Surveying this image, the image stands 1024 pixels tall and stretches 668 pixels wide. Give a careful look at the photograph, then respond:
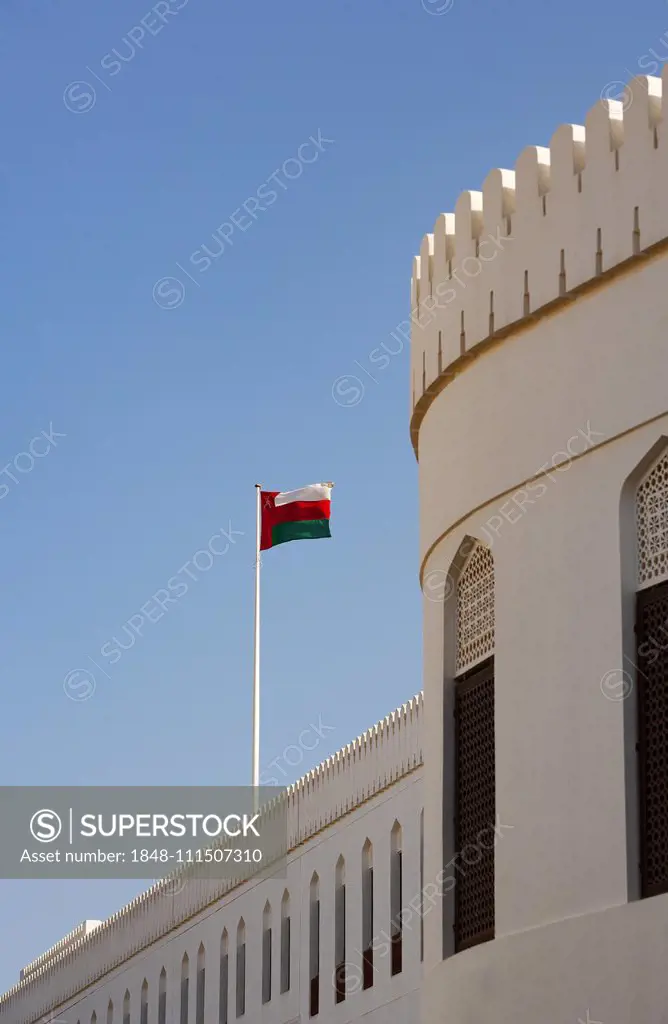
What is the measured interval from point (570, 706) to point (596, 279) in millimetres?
1876

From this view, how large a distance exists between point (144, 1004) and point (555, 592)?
19048mm

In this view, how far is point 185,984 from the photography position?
23.8m

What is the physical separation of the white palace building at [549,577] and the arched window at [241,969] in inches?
527

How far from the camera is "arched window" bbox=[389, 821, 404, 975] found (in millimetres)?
16641

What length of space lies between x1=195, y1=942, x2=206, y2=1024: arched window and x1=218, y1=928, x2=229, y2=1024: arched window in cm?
59

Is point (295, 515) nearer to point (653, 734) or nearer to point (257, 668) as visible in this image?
point (257, 668)

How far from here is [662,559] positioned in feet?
24.2

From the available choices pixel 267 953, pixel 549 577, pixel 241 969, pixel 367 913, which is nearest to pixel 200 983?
pixel 241 969

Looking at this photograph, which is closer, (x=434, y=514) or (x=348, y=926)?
(x=434, y=514)

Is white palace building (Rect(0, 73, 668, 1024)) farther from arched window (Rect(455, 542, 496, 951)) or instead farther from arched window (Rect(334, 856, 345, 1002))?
arched window (Rect(334, 856, 345, 1002))

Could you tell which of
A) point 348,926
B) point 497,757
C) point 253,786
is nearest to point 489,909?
point 497,757

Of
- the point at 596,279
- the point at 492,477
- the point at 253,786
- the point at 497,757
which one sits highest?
the point at 253,786

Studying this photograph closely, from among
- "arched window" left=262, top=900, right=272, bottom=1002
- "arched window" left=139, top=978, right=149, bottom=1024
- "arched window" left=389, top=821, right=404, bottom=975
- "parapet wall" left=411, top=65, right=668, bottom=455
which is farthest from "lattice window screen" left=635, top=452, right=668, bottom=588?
"arched window" left=139, top=978, right=149, bottom=1024

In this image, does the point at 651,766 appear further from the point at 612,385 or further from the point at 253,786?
the point at 253,786
